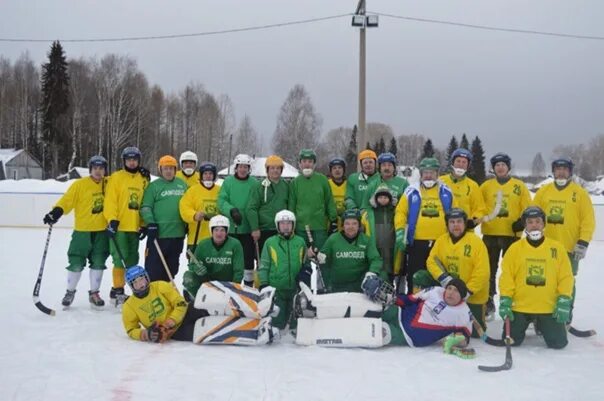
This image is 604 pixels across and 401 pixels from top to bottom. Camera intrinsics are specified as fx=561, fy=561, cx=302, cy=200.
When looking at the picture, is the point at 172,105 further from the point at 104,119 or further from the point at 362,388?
the point at 362,388

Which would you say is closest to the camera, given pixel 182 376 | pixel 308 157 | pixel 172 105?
pixel 182 376

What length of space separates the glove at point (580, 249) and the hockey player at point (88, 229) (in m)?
4.16

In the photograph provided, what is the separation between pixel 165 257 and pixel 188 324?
3.82 feet

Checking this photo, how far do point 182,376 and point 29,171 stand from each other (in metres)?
35.8

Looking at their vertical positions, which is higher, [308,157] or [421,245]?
[308,157]

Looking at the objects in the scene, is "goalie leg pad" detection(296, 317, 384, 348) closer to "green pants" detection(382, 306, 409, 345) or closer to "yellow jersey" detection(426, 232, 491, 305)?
"green pants" detection(382, 306, 409, 345)

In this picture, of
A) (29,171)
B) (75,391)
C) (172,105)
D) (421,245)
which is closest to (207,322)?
(75,391)

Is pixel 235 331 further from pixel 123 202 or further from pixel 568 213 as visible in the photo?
pixel 568 213

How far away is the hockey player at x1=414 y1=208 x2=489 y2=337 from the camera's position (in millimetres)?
4310

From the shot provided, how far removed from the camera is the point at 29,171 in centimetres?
3519

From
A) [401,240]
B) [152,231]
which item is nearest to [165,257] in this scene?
[152,231]

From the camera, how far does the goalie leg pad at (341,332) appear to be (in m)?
Result: 4.05

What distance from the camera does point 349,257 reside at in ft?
15.3

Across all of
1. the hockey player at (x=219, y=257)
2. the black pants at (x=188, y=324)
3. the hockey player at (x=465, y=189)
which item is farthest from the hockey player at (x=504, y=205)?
the black pants at (x=188, y=324)
